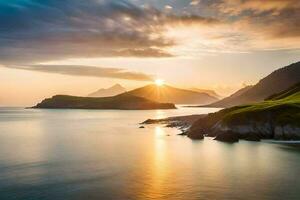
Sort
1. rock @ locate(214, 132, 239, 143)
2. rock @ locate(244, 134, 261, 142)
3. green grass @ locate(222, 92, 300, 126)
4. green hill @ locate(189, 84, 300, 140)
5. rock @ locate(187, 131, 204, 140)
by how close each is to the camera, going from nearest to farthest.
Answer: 1. rock @ locate(214, 132, 239, 143)
2. rock @ locate(244, 134, 261, 142)
3. green hill @ locate(189, 84, 300, 140)
4. green grass @ locate(222, 92, 300, 126)
5. rock @ locate(187, 131, 204, 140)

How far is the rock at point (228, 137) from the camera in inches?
4575

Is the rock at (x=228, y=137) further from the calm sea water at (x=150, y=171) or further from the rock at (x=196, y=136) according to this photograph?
the rock at (x=196, y=136)

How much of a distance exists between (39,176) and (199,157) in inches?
1425

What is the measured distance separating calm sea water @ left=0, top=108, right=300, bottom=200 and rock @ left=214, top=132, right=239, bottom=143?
18.8 ft

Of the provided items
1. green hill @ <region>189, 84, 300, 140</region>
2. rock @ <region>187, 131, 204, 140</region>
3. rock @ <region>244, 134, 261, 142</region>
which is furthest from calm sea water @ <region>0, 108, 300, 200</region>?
green hill @ <region>189, 84, 300, 140</region>

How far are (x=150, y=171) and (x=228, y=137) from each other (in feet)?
165

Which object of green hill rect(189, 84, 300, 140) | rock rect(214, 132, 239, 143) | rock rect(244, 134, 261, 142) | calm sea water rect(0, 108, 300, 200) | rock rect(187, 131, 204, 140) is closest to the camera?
calm sea water rect(0, 108, 300, 200)

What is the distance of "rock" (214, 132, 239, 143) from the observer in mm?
116200

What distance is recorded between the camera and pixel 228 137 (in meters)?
117

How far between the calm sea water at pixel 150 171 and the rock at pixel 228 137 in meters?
5.74

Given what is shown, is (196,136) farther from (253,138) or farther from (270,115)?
(270,115)

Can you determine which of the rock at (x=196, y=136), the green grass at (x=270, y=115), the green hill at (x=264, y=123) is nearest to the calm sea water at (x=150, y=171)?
the rock at (x=196, y=136)

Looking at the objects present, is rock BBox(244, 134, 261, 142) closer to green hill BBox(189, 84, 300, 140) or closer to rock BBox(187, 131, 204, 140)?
green hill BBox(189, 84, 300, 140)

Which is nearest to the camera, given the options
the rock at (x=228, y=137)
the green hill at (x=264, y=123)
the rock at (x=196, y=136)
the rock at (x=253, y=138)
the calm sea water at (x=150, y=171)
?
the calm sea water at (x=150, y=171)
